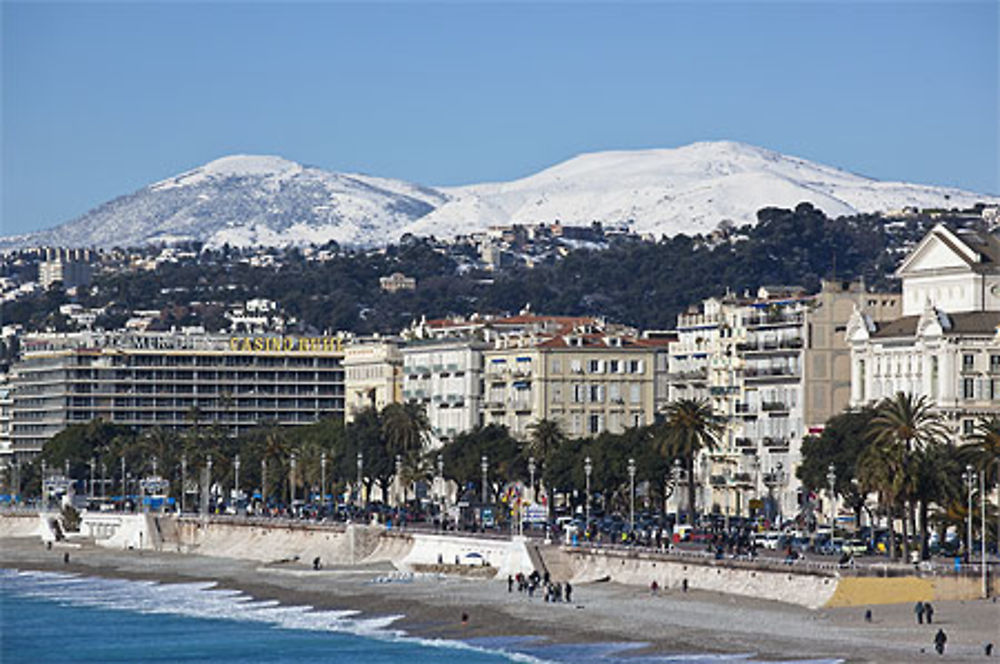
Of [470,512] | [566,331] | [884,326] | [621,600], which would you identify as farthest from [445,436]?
[621,600]

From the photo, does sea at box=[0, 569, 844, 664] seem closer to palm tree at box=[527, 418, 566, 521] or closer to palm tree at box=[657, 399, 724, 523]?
palm tree at box=[657, 399, 724, 523]

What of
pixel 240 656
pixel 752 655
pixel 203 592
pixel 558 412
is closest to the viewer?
pixel 752 655

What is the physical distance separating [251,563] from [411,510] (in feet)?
65.0

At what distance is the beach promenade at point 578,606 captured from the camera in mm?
90500

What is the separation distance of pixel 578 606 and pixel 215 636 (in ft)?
52.3

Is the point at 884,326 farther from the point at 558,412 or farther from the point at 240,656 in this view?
the point at 240,656

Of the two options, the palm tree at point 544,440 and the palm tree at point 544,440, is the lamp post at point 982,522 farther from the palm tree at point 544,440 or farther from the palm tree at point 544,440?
the palm tree at point 544,440

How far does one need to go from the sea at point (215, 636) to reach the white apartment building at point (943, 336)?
123 ft

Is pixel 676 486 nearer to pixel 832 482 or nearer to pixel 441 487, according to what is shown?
pixel 832 482

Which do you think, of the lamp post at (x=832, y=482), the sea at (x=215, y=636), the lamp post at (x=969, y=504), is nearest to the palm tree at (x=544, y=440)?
the sea at (x=215, y=636)

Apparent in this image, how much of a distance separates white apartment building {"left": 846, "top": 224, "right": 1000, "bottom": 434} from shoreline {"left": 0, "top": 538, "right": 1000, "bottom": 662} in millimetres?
29359

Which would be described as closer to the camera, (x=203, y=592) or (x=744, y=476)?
(x=203, y=592)

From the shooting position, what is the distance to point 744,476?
163375 mm

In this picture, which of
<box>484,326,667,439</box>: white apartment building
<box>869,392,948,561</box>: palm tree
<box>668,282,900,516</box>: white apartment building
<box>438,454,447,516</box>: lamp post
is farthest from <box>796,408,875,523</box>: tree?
<box>484,326,667,439</box>: white apartment building
